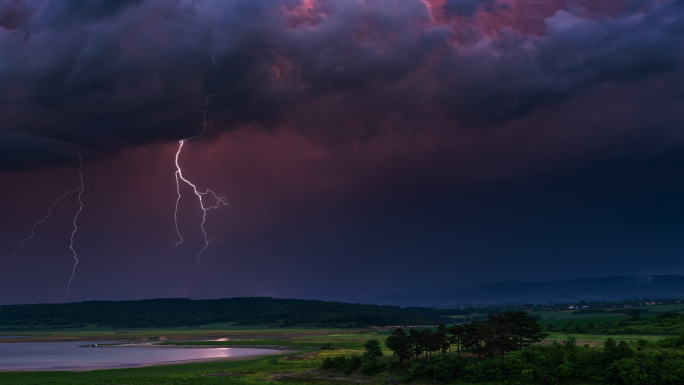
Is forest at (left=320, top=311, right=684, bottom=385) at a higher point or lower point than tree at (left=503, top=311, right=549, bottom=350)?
lower

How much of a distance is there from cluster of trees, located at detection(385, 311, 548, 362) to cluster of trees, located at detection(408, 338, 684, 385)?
13.5 ft

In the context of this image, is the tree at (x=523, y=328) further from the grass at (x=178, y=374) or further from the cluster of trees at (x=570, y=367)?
the grass at (x=178, y=374)

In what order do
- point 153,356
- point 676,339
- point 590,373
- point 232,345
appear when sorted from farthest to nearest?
point 232,345, point 153,356, point 676,339, point 590,373

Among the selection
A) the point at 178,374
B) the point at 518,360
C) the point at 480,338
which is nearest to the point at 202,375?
the point at 178,374

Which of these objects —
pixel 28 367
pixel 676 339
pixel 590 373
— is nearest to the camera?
pixel 590 373

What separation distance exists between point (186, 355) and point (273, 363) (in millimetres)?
34953

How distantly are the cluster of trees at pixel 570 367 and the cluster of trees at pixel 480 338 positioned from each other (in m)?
4.12

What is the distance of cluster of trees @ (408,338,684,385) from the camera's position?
186ft

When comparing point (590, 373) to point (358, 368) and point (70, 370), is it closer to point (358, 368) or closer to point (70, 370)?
point (358, 368)

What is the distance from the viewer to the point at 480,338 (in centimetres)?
7188

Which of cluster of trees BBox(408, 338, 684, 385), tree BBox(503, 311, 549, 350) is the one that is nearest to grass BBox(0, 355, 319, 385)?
cluster of trees BBox(408, 338, 684, 385)

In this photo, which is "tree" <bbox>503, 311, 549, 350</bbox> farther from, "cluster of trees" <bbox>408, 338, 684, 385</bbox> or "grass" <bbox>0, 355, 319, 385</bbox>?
"grass" <bbox>0, 355, 319, 385</bbox>

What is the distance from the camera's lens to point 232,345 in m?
150

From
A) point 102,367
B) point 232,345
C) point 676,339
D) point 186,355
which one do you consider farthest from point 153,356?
point 676,339
